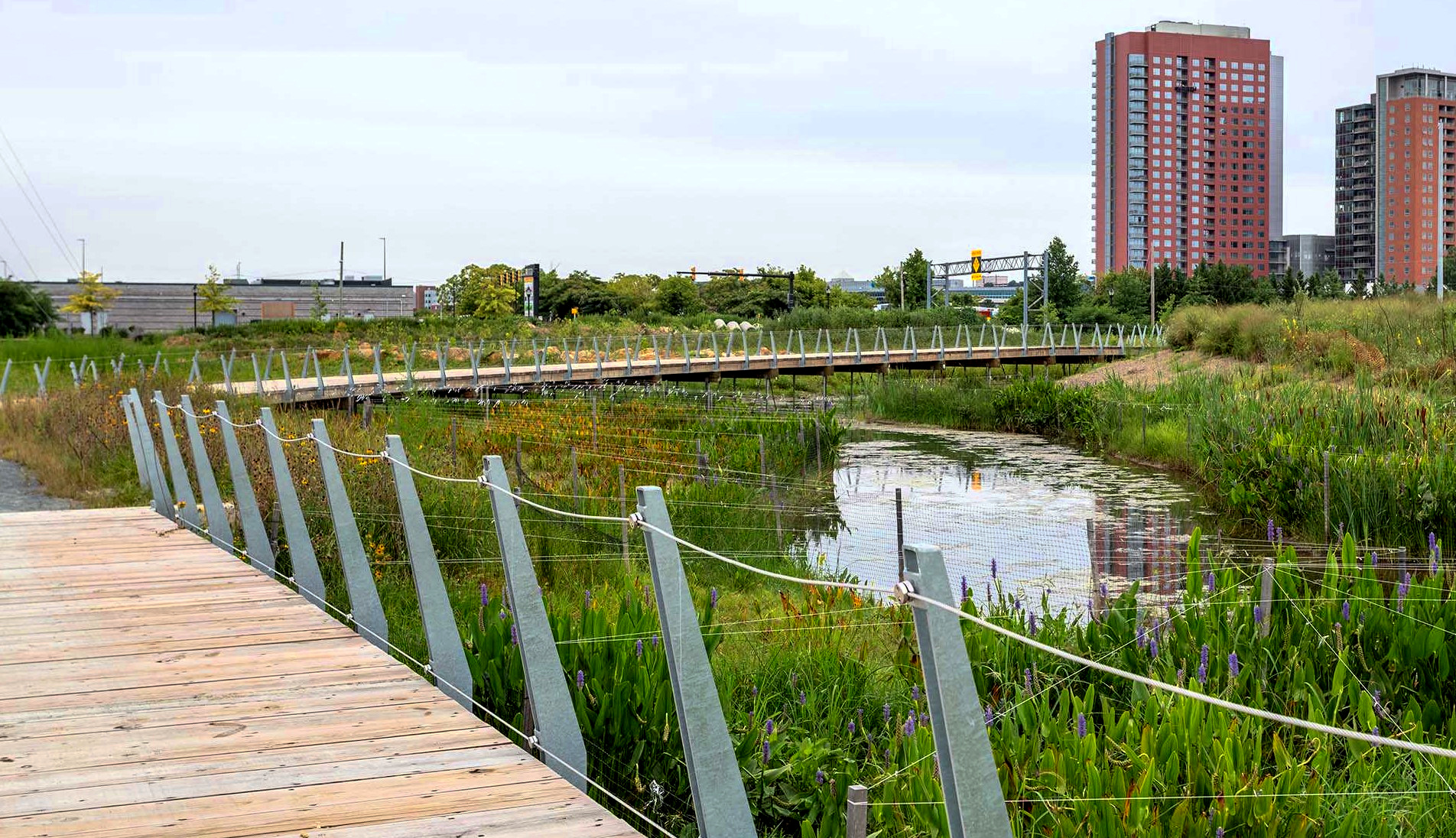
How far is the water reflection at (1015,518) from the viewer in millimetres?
10945

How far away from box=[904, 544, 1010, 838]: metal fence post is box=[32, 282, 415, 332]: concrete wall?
9229cm

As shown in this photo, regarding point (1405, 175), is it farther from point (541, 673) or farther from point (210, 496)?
point (541, 673)

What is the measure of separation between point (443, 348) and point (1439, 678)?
24274 mm

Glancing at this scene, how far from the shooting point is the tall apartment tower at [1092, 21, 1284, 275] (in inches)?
5910

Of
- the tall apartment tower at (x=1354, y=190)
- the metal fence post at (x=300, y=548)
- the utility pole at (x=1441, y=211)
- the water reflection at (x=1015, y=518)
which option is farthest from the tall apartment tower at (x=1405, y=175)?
the metal fence post at (x=300, y=548)

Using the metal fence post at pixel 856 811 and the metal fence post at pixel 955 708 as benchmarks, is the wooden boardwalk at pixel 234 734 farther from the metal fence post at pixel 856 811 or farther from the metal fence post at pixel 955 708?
the metal fence post at pixel 955 708

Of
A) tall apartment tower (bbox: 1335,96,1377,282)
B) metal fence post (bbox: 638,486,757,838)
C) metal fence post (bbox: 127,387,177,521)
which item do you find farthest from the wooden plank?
tall apartment tower (bbox: 1335,96,1377,282)

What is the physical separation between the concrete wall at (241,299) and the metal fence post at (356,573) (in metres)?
88.4

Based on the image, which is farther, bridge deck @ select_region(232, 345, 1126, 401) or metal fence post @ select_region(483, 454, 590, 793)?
bridge deck @ select_region(232, 345, 1126, 401)

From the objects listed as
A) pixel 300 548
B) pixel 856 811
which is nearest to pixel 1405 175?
pixel 300 548

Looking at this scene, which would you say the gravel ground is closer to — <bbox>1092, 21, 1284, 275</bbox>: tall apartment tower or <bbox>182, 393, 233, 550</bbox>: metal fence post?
<bbox>182, 393, 233, 550</bbox>: metal fence post

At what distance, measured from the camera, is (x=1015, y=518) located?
1532cm

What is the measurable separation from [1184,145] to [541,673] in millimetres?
161489

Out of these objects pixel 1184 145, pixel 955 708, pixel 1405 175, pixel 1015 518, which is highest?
pixel 1184 145
